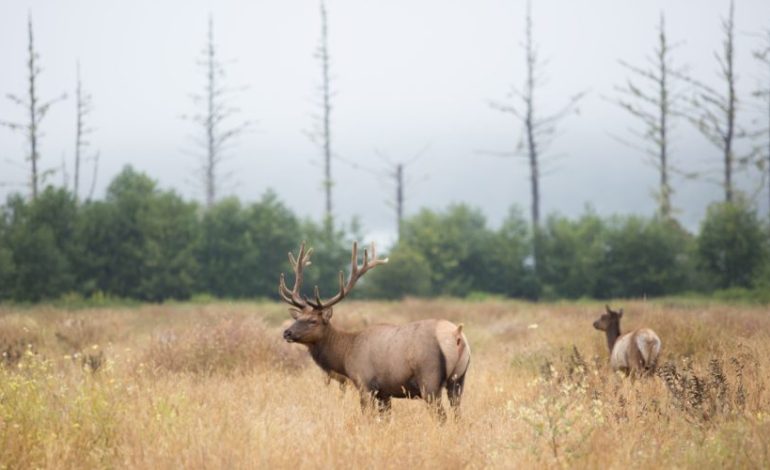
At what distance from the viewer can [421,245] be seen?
42969 millimetres

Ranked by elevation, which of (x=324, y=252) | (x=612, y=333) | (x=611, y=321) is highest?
(x=324, y=252)

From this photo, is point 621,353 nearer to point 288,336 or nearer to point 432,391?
point 432,391

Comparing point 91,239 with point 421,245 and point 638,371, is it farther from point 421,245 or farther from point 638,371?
point 638,371

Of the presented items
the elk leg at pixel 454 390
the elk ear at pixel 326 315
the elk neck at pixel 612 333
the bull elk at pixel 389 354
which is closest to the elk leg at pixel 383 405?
the bull elk at pixel 389 354

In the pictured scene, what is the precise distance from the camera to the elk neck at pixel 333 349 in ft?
33.6

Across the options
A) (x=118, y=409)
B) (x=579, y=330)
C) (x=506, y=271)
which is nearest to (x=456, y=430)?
(x=118, y=409)

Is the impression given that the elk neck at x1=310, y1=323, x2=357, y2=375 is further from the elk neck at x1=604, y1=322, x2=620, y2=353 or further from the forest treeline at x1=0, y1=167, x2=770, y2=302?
the forest treeline at x1=0, y1=167, x2=770, y2=302

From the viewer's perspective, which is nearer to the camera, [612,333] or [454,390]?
[454,390]

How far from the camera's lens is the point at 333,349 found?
1034 cm

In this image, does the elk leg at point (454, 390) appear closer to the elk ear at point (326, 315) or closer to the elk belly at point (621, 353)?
the elk ear at point (326, 315)

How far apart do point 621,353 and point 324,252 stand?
104ft

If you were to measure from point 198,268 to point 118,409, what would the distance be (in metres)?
31.8

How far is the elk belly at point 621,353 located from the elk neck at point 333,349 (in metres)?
3.93

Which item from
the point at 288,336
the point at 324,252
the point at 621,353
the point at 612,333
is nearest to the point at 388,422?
the point at 288,336
